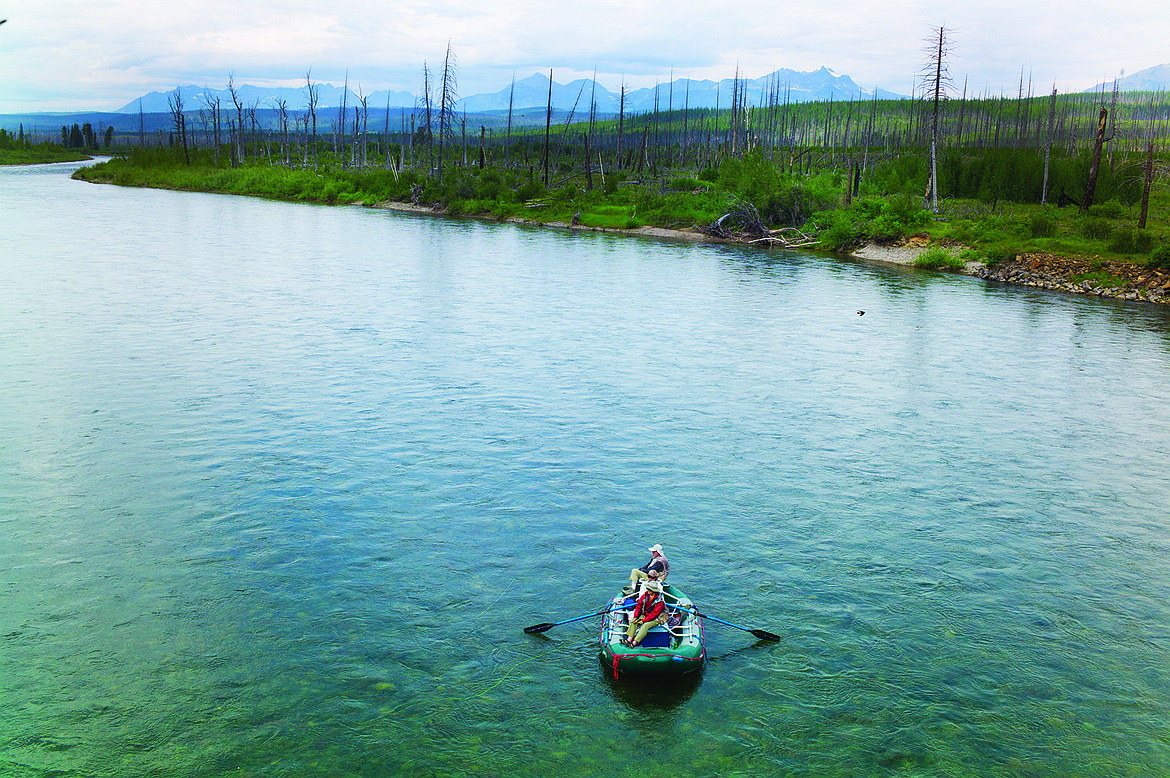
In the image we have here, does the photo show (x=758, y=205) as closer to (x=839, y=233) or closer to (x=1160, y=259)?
(x=839, y=233)

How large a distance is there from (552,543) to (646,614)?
5172 mm

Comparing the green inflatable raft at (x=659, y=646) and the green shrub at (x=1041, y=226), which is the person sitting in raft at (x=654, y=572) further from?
the green shrub at (x=1041, y=226)

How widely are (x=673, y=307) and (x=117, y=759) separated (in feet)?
136

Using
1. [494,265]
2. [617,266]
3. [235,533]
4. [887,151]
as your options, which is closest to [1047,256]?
[617,266]

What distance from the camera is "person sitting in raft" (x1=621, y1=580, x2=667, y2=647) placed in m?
14.3

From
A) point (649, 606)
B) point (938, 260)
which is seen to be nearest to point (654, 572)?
point (649, 606)

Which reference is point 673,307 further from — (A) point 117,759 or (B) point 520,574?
(A) point 117,759

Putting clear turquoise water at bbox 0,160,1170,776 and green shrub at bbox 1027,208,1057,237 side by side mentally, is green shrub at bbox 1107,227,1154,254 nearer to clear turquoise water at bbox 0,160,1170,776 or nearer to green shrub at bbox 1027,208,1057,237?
green shrub at bbox 1027,208,1057,237

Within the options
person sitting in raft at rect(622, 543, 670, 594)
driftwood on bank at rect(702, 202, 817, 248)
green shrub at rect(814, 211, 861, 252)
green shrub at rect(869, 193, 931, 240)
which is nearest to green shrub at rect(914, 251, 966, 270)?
green shrub at rect(869, 193, 931, 240)

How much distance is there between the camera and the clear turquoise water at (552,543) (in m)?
13.4

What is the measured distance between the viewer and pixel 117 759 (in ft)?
40.8

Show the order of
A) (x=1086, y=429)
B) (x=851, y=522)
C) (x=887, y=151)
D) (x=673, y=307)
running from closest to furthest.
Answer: (x=851, y=522)
(x=1086, y=429)
(x=673, y=307)
(x=887, y=151)

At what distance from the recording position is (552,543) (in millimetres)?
19406

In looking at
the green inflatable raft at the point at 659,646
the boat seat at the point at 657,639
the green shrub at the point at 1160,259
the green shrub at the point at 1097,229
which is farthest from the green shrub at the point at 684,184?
the boat seat at the point at 657,639
